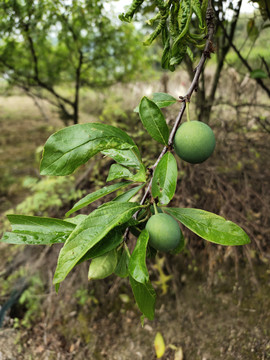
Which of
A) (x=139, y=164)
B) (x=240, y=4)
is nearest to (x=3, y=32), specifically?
(x=240, y=4)

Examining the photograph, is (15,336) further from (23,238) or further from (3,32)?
(3,32)

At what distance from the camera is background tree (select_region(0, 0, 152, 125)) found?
2.42m

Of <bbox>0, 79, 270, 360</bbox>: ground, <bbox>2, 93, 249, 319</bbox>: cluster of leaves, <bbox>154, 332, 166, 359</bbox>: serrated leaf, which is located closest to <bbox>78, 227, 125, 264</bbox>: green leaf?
<bbox>2, 93, 249, 319</bbox>: cluster of leaves

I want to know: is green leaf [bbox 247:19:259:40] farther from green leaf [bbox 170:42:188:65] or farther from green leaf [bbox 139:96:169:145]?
green leaf [bbox 139:96:169:145]

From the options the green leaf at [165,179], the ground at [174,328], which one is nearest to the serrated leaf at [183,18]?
the green leaf at [165,179]

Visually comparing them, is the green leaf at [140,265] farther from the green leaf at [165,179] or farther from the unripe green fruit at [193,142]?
the unripe green fruit at [193,142]

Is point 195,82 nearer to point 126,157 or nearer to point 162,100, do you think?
point 162,100

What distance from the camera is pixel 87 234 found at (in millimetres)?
499

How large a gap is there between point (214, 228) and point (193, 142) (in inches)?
8.0

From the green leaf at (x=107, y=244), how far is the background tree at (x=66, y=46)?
2.42 metres

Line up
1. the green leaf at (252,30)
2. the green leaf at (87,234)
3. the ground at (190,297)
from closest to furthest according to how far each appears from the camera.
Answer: the green leaf at (87,234)
the green leaf at (252,30)
the ground at (190,297)

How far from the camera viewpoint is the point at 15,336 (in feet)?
6.93

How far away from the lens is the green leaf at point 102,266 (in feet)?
1.89

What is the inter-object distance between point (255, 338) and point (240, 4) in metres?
2.08
